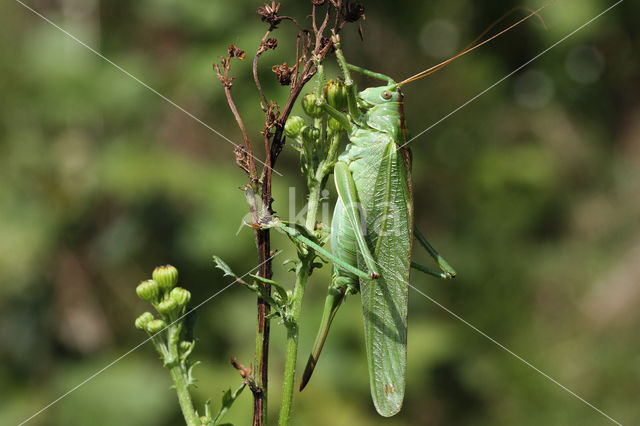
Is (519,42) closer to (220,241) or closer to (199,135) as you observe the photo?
(199,135)

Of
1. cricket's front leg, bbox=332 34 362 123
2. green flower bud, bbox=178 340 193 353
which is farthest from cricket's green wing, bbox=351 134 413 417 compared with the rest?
green flower bud, bbox=178 340 193 353

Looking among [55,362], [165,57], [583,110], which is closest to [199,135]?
[165,57]

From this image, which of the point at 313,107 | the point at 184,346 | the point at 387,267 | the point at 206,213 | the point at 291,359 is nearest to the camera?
the point at 291,359

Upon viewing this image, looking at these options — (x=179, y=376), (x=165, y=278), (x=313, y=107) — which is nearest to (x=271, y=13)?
(x=313, y=107)

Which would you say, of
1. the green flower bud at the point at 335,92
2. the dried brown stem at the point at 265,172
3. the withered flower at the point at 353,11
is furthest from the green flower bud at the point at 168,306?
the withered flower at the point at 353,11

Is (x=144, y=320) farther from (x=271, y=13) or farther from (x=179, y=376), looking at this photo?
(x=271, y=13)
